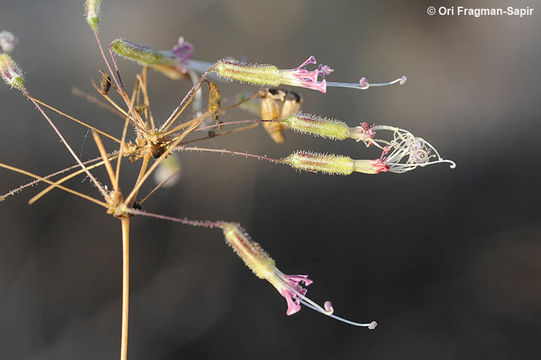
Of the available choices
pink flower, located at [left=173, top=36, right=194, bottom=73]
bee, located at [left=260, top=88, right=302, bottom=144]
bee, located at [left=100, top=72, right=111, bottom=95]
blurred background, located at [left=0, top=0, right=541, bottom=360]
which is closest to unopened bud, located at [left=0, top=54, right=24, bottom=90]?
bee, located at [left=100, top=72, right=111, bottom=95]

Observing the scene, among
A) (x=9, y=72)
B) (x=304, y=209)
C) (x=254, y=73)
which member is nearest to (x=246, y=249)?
(x=254, y=73)

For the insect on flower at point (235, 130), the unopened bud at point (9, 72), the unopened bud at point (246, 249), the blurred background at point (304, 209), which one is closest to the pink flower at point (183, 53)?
the insect on flower at point (235, 130)

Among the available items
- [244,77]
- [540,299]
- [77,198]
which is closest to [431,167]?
[540,299]

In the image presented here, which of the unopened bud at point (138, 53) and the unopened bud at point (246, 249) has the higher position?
the unopened bud at point (138, 53)

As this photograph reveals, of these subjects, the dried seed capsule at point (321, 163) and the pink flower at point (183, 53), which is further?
the pink flower at point (183, 53)

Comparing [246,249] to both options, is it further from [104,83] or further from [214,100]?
[104,83]
